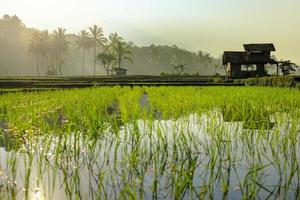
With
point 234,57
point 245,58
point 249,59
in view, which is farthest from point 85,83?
point 249,59

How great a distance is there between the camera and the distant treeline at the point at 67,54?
3711 inches

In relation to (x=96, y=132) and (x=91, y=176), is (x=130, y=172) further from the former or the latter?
(x=96, y=132)

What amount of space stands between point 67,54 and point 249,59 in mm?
81977

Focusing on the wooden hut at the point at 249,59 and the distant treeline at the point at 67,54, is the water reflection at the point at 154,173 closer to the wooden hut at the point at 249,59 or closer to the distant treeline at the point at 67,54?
the wooden hut at the point at 249,59

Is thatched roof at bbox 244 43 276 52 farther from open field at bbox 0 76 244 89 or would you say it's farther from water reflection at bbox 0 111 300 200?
water reflection at bbox 0 111 300 200

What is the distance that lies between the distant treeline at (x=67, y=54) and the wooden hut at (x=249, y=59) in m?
34.0

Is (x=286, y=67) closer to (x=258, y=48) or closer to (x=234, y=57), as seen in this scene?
(x=258, y=48)

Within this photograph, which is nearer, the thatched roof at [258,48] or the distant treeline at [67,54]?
the thatched roof at [258,48]

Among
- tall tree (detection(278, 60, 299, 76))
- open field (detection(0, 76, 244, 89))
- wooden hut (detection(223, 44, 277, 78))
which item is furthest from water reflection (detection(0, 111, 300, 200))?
tall tree (detection(278, 60, 299, 76))

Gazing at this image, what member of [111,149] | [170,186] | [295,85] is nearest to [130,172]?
[170,186]

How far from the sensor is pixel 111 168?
17.1ft

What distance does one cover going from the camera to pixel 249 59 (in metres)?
49.7

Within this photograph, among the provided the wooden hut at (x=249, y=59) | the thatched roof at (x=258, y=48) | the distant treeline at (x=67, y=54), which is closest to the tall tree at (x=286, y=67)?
the wooden hut at (x=249, y=59)

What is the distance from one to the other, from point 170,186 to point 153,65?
6289 inches
